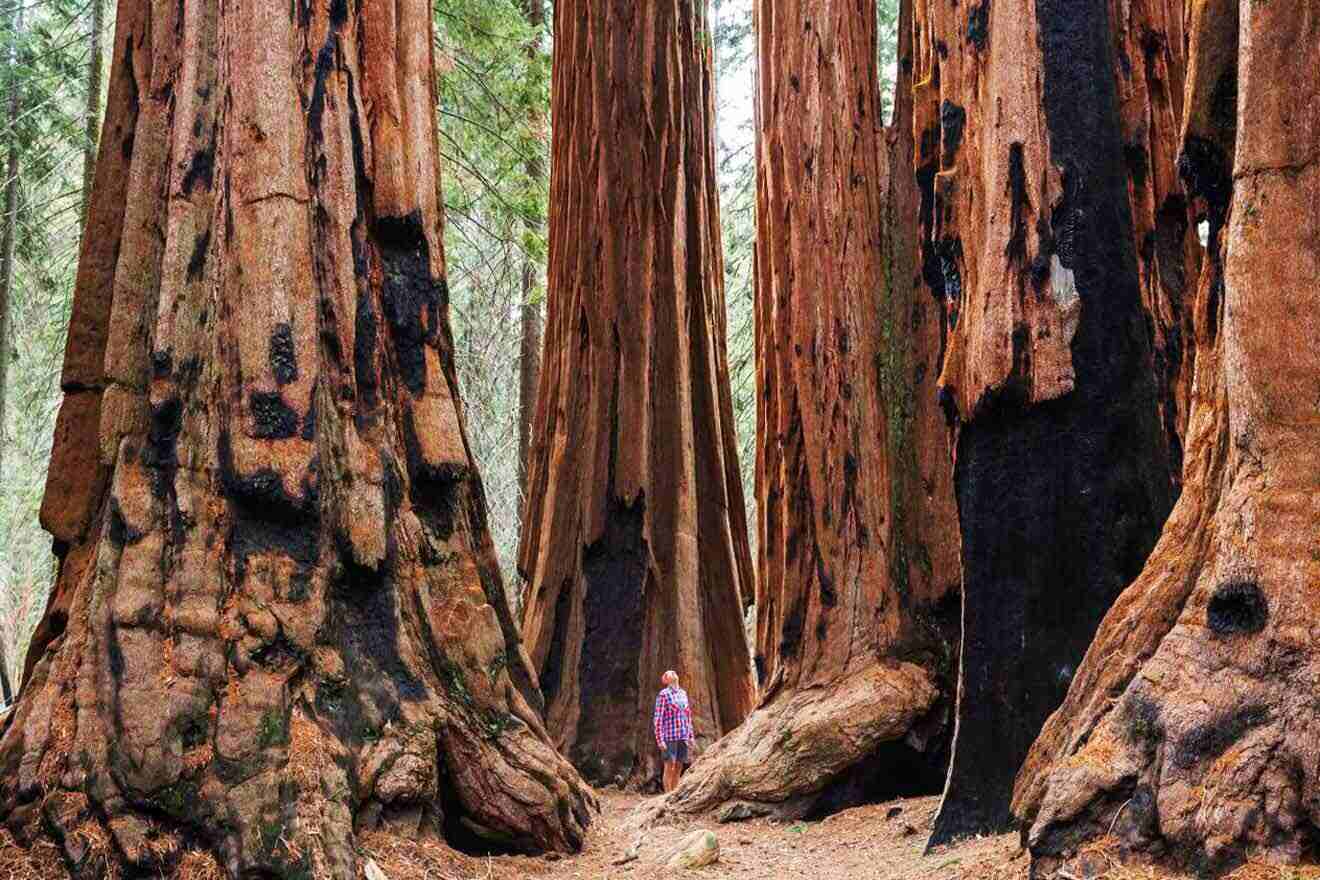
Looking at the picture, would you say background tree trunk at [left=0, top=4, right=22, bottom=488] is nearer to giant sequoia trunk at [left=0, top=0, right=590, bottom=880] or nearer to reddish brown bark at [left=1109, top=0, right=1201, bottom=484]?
giant sequoia trunk at [left=0, top=0, right=590, bottom=880]

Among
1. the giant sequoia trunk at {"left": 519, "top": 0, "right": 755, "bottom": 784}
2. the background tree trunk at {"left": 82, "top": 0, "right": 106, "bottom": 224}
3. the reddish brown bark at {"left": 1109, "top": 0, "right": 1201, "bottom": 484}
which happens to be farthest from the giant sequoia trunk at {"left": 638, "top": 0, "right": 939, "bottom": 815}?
the background tree trunk at {"left": 82, "top": 0, "right": 106, "bottom": 224}

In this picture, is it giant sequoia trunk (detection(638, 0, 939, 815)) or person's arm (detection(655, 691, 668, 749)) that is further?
person's arm (detection(655, 691, 668, 749))

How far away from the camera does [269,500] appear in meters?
4.09

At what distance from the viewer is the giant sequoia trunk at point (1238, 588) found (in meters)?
2.79

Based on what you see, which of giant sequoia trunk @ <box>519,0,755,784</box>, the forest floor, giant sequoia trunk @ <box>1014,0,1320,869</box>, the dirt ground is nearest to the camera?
giant sequoia trunk @ <box>1014,0,1320,869</box>

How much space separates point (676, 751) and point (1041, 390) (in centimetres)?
503

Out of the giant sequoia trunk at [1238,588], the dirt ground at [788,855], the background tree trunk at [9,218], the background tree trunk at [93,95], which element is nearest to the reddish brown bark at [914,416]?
the dirt ground at [788,855]

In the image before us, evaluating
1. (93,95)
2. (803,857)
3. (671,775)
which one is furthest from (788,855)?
(93,95)

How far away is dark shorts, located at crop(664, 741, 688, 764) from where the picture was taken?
8.88 metres

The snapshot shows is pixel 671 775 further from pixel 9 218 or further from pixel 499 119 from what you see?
pixel 9 218

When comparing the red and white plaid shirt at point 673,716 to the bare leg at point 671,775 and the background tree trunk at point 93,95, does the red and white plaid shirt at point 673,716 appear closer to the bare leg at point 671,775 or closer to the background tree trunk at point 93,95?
the bare leg at point 671,775

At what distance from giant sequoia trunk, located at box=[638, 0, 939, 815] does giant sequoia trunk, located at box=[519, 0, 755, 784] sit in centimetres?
153

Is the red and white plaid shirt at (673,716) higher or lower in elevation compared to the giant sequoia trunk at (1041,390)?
lower

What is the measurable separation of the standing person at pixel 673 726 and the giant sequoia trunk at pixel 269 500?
12.6ft
